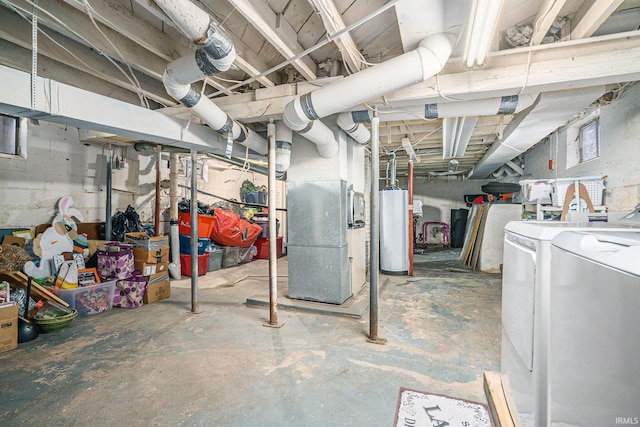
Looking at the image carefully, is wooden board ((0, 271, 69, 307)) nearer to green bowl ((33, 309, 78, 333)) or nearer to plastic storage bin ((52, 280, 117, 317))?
plastic storage bin ((52, 280, 117, 317))

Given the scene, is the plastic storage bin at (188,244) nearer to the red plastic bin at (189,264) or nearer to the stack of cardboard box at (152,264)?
the red plastic bin at (189,264)

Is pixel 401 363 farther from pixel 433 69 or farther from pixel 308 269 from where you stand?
pixel 433 69

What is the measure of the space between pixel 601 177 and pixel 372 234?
2.81 metres

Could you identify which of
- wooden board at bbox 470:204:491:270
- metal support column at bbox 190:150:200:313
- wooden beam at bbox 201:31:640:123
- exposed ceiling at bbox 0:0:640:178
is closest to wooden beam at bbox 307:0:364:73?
exposed ceiling at bbox 0:0:640:178

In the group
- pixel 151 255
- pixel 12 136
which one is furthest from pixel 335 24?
pixel 151 255

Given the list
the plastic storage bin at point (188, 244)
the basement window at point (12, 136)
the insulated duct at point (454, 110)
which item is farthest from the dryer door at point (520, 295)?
the plastic storage bin at point (188, 244)

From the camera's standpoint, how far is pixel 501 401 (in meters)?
1.27

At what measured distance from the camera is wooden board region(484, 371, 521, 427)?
43.7 inches

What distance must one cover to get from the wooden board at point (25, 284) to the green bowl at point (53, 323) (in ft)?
0.90

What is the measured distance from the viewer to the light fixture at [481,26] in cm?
146

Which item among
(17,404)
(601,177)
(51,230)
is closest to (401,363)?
(17,404)

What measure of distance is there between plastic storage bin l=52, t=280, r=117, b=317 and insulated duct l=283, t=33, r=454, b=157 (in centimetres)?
284

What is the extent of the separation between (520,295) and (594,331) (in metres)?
0.38

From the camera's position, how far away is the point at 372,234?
2.76m
